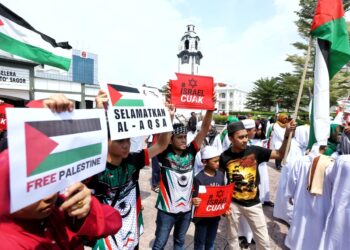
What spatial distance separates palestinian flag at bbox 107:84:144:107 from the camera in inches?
69.2

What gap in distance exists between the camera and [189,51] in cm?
6538

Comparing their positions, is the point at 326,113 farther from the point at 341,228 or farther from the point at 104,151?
the point at 104,151

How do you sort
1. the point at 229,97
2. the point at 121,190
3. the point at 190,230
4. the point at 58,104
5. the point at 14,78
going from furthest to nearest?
the point at 229,97 → the point at 14,78 → the point at 190,230 → the point at 121,190 → the point at 58,104

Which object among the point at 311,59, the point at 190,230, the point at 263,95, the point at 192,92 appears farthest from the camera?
the point at 263,95

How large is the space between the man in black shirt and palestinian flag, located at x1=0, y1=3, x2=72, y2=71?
3.03 meters

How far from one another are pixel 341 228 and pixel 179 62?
6821 cm

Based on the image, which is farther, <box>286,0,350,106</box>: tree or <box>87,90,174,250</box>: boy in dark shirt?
<box>286,0,350,106</box>: tree

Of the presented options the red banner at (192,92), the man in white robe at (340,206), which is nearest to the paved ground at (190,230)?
the man in white robe at (340,206)

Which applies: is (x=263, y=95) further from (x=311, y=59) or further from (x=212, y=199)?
(x=212, y=199)

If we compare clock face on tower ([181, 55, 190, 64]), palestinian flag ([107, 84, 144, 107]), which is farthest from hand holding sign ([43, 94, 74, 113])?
clock face on tower ([181, 55, 190, 64])

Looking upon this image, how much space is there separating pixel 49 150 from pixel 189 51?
67.4 metres

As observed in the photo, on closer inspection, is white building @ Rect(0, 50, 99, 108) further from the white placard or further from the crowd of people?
the crowd of people

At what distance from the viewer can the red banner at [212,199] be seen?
9.03ft

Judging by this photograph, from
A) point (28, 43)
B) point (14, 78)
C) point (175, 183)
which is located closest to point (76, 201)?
point (175, 183)
